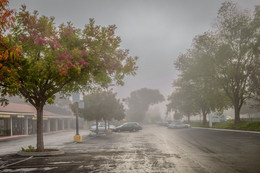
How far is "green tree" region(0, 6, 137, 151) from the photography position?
13.7m

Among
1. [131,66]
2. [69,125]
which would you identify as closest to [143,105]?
[69,125]

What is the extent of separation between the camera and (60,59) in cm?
1343

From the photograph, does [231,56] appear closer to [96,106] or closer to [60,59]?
[96,106]

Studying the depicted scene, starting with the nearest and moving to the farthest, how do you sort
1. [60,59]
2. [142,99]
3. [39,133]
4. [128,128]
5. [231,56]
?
[60,59]
[39,133]
[231,56]
[128,128]
[142,99]

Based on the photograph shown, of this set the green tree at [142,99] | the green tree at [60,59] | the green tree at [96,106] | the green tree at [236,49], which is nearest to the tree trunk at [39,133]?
the green tree at [60,59]

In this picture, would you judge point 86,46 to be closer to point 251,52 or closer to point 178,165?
point 178,165

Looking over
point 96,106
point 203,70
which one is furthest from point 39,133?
point 203,70

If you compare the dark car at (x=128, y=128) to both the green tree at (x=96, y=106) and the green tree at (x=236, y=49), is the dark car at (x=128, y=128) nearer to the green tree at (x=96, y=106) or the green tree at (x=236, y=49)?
the green tree at (x=96, y=106)

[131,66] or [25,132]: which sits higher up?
[131,66]

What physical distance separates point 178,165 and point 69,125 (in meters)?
60.0

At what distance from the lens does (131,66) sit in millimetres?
16109

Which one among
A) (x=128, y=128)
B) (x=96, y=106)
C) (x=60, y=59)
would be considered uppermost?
(x=60, y=59)

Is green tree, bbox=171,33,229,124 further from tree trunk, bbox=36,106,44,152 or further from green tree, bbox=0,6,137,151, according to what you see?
tree trunk, bbox=36,106,44,152

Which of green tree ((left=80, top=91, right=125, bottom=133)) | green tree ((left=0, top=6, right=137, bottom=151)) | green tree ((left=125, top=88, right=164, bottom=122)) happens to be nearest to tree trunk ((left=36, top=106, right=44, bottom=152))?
green tree ((left=0, top=6, right=137, bottom=151))
